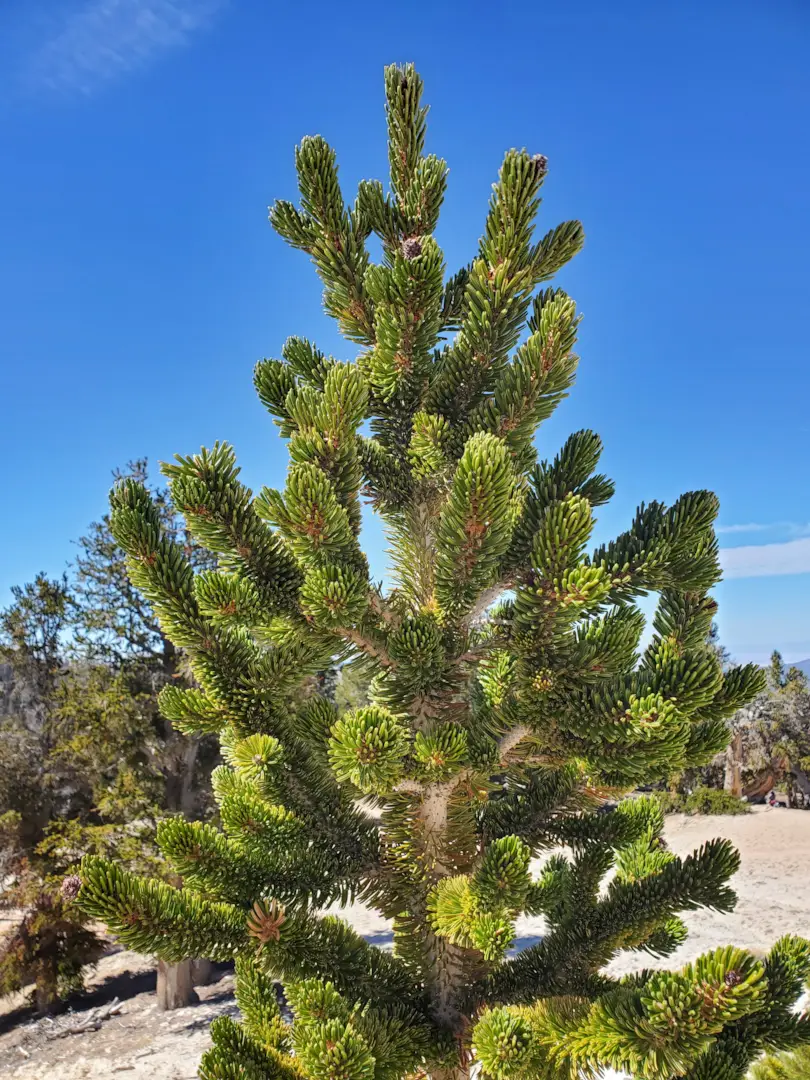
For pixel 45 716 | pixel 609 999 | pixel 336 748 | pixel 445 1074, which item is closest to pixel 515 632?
pixel 336 748

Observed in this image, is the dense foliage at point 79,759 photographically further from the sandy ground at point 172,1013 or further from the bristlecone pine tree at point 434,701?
the bristlecone pine tree at point 434,701

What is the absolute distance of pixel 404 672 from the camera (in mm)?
2754

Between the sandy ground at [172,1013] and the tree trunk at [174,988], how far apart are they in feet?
0.92

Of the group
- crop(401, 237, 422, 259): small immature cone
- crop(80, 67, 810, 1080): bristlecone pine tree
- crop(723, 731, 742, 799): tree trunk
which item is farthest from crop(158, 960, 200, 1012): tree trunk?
crop(723, 731, 742, 799): tree trunk

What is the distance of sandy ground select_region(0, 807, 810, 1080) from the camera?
42.2ft

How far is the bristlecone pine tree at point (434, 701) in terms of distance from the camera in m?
2.36

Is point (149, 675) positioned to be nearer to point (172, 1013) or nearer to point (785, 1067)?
point (172, 1013)

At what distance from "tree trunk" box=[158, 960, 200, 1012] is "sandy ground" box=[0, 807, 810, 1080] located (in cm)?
28

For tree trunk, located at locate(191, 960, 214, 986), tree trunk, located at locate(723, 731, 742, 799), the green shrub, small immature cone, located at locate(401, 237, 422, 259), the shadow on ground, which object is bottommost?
the shadow on ground

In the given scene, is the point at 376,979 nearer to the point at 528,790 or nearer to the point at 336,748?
the point at 528,790

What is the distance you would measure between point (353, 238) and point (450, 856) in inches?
107

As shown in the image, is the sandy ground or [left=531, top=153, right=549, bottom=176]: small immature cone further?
the sandy ground

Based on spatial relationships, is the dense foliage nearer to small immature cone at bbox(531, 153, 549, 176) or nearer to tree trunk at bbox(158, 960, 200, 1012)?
tree trunk at bbox(158, 960, 200, 1012)

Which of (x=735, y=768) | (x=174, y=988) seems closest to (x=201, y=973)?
(x=174, y=988)
